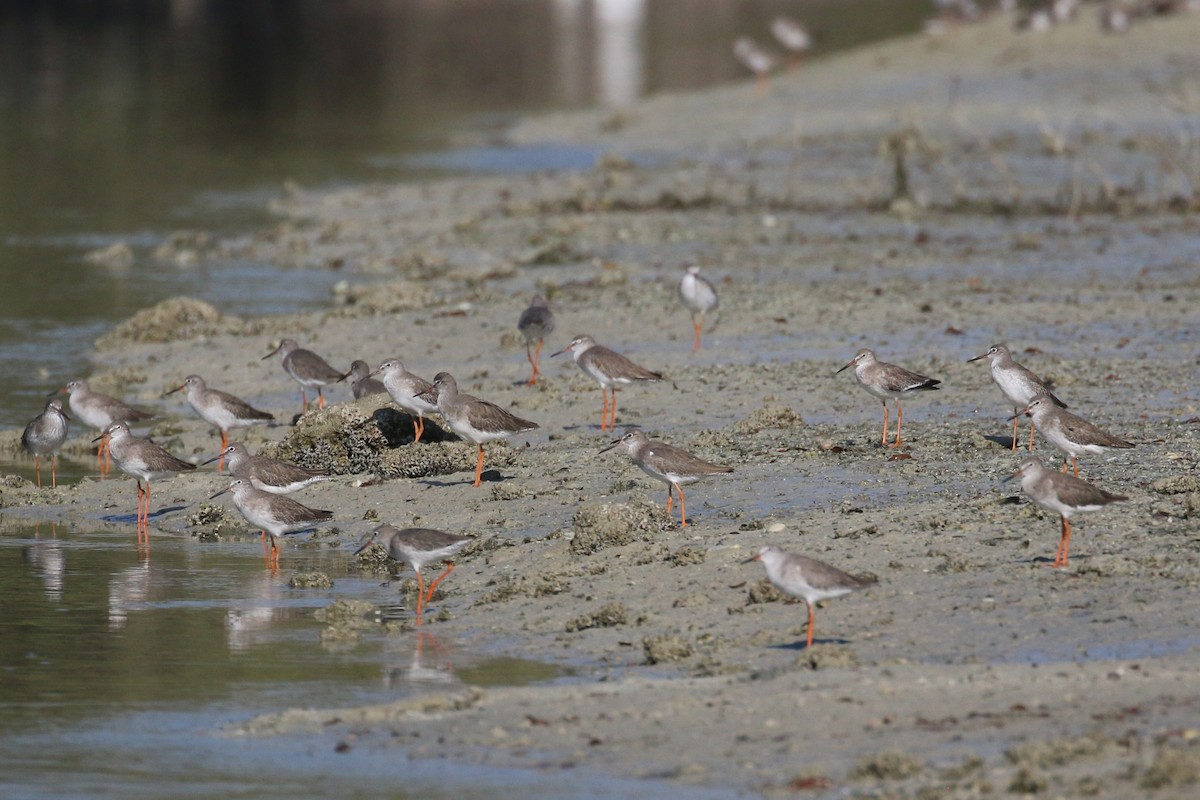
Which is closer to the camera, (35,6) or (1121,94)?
(1121,94)

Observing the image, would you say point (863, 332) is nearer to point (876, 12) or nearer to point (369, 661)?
point (369, 661)

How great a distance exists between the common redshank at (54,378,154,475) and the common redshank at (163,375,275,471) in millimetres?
695

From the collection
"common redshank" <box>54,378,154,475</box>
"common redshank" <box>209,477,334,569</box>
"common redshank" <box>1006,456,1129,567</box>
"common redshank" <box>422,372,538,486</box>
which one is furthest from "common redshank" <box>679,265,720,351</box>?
"common redshank" <box>1006,456,1129,567</box>

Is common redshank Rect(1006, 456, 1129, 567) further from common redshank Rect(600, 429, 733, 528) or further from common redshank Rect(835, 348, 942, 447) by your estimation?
common redshank Rect(835, 348, 942, 447)

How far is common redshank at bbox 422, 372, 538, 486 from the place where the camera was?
13.6 m

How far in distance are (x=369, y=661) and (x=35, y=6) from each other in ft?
267

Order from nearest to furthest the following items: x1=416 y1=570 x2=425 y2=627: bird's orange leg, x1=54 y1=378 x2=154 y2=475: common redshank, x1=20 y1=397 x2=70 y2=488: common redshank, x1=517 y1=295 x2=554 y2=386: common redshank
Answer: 1. x1=416 y1=570 x2=425 y2=627: bird's orange leg
2. x1=20 y1=397 x2=70 y2=488: common redshank
3. x1=54 y1=378 x2=154 y2=475: common redshank
4. x1=517 y1=295 x2=554 y2=386: common redshank

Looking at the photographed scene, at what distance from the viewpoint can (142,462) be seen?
13766mm

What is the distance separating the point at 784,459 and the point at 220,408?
16.6 feet

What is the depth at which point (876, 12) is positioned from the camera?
255ft

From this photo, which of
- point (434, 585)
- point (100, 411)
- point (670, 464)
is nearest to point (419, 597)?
point (434, 585)

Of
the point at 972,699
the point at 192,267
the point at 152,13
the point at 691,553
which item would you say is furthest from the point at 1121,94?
the point at 152,13

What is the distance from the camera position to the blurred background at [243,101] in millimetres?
24391

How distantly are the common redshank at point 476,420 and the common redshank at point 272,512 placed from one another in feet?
4.64
